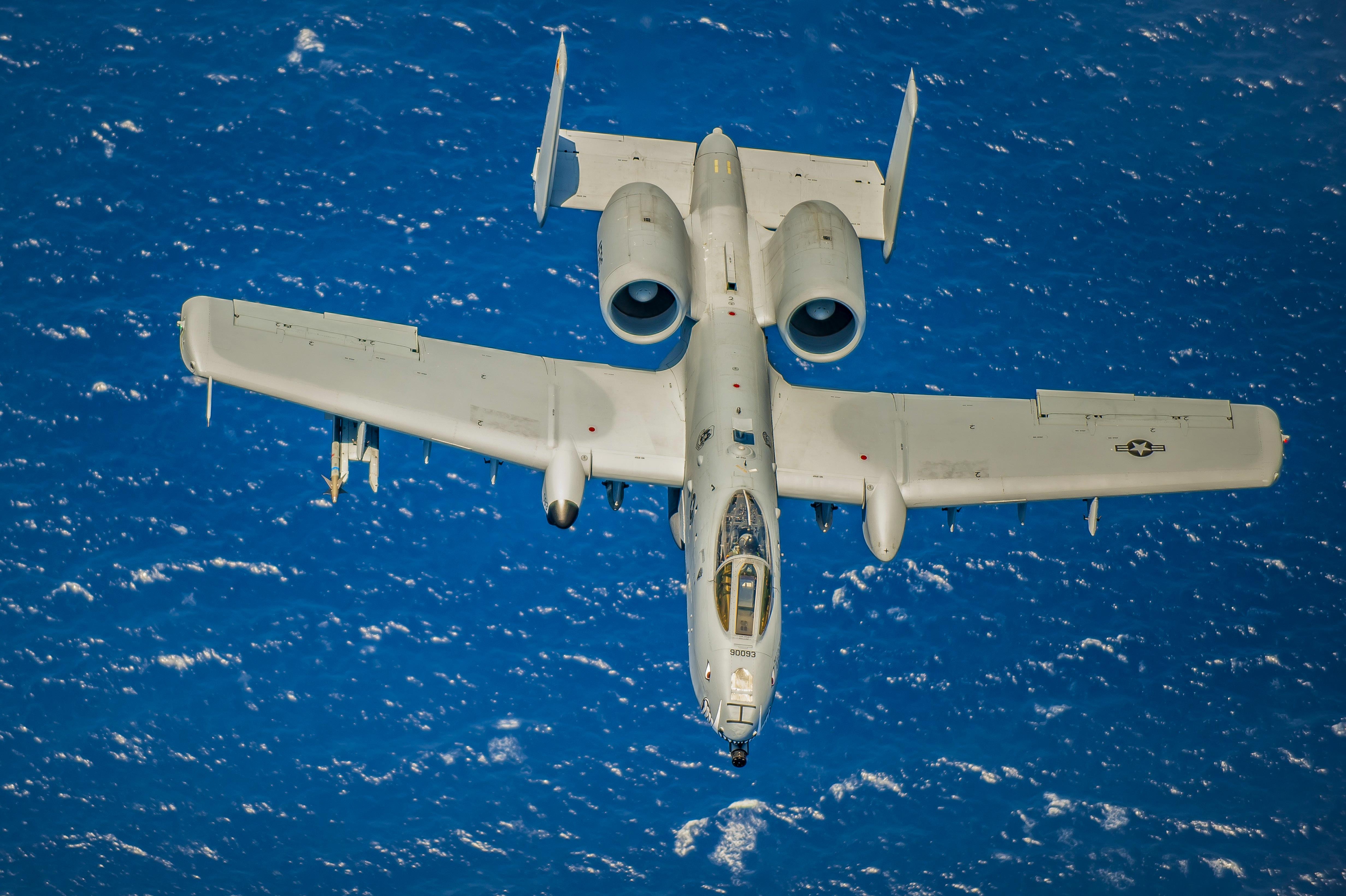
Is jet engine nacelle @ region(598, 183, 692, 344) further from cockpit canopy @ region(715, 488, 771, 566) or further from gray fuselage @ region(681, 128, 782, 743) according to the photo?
cockpit canopy @ region(715, 488, 771, 566)

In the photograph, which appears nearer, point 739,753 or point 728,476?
point 739,753

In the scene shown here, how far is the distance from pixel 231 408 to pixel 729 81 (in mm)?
18326

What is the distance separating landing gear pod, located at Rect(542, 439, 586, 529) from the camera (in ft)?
105

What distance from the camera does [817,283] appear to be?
33.3 meters

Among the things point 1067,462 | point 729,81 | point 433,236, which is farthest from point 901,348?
point 433,236

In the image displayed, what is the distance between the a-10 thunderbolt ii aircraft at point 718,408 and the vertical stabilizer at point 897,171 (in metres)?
0.13

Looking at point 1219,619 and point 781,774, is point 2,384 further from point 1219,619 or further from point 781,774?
point 1219,619

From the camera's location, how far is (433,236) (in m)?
39.9

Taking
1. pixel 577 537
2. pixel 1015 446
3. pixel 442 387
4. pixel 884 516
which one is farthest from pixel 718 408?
pixel 1015 446

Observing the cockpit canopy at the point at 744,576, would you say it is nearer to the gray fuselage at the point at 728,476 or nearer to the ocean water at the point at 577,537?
the gray fuselage at the point at 728,476

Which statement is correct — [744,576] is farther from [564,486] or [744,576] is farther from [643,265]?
[643,265]

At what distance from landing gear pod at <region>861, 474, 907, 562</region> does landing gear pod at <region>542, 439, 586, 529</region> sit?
7.05 meters

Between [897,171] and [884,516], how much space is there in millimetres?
9517

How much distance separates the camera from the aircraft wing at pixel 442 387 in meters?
32.2
